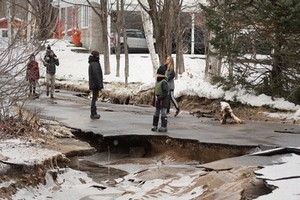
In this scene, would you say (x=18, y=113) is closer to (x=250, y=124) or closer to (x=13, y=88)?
(x=13, y=88)

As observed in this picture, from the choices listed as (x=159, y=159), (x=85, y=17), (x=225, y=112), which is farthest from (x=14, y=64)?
(x=85, y=17)

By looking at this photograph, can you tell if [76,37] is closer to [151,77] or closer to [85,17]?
[85,17]

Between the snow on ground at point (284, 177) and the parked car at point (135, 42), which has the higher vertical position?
the parked car at point (135, 42)

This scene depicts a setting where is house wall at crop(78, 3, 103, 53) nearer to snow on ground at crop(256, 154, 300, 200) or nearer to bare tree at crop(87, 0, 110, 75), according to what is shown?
bare tree at crop(87, 0, 110, 75)

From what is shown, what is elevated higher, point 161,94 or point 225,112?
point 161,94

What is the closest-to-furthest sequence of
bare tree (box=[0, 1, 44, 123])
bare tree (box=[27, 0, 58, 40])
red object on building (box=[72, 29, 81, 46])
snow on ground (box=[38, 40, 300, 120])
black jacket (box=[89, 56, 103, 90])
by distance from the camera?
bare tree (box=[0, 1, 44, 123])
bare tree (box=[27, 0, 58, 40])
black jacket (box=[89, 56, 103, 90])
snow on ground (box=[38, 40, 300, 120])
red object on building (box=[72, 29, 81, 46])

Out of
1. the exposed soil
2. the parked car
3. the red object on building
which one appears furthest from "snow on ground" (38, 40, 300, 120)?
the parked car

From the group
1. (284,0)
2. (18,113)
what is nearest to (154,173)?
(18,113)

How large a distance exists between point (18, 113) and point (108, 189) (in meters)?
3.68

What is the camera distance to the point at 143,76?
99.3 feet

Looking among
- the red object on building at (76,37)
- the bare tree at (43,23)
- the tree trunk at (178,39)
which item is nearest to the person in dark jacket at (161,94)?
the bare tree at (43,23)

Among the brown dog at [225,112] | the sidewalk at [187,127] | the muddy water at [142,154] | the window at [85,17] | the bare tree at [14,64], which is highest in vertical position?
the window at [85,17]

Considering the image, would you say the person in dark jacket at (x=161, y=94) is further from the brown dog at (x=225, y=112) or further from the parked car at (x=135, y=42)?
the parked car at (x=135, y=42)

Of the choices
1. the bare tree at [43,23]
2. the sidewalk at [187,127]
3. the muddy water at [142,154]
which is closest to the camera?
the bare tree at [43,23]
